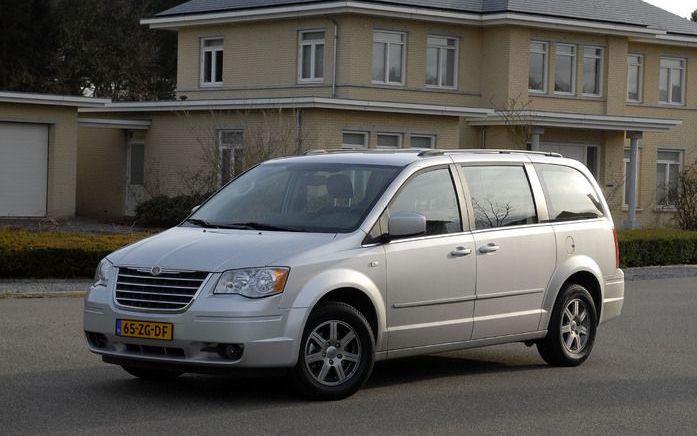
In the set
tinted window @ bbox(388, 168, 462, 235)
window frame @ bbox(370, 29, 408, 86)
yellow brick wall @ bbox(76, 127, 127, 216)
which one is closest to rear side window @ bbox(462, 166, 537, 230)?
tinted window @ bbox(388, 168, 462, 235)

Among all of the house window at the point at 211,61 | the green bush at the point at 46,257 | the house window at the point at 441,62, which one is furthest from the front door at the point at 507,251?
the house window at the point at 211,61

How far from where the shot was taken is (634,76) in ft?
147

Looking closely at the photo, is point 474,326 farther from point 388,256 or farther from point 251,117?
point 251,117

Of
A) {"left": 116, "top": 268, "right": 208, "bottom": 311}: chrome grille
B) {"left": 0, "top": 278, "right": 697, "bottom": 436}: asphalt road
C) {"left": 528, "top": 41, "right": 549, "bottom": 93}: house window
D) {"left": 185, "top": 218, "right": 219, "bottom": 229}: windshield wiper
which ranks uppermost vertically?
{"left": 528, "top": 41, "right": 549, "bottom": 93}: house window

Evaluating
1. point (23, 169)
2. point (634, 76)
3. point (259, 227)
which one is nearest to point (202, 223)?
point (259, 227)

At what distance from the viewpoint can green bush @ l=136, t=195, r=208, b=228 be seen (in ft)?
Answer: 111

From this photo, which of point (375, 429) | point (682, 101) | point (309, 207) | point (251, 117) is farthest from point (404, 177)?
point (682, 101)

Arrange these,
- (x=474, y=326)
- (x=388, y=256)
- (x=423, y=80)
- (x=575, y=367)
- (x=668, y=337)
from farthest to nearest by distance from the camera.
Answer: (x=423, y=80), (x=668, y=337), (x=575, y=367), (x=474, y=326), (x=388, y=256)

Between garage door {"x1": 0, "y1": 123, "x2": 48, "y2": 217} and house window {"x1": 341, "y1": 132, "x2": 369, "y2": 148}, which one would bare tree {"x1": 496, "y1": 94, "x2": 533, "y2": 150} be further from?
garage door {"x1": 0, "y1": 123, "x2": 48, "y2": 217}

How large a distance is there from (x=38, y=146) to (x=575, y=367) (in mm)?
26611

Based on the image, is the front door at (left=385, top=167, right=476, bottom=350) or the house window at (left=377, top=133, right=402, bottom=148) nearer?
the front door at (left=385, top=167, right=476, bottom=350)

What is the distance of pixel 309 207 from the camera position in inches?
413

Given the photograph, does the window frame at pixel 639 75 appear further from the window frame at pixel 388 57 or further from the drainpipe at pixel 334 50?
the drainpipe at pixel 334 50

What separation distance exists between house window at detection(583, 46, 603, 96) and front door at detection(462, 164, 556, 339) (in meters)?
30.9
